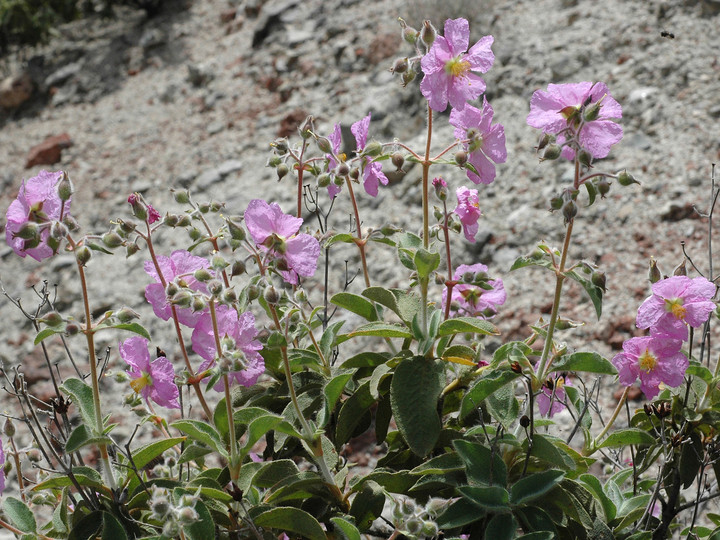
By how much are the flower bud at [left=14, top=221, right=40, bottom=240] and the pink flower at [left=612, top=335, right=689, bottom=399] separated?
3.19ft

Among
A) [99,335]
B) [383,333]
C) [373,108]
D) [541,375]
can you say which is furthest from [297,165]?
[373,108]

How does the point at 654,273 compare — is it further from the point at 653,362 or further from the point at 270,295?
the point at 270,295

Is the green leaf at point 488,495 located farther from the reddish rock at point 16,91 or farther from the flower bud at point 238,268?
the reddish rock at point 16,91

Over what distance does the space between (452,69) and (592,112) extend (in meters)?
0.25

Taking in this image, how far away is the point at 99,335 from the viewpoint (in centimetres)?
370

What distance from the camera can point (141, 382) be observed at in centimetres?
135

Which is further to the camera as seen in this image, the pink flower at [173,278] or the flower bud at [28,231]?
the pink flower at [173,278]

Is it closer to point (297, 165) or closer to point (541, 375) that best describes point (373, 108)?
point (297, 165)

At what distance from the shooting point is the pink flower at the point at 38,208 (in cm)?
115

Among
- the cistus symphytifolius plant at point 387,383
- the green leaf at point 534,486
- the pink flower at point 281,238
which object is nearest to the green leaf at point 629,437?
the cistus symphytifolius plant at point 387,383

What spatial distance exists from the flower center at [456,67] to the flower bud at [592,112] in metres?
0.23

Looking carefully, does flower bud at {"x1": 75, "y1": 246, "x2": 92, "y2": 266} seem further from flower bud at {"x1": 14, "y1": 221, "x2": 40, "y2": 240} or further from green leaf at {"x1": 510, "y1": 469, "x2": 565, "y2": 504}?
green leaf at {"x1": 510, "y1": 469, "x2": 565, "y2": 504}

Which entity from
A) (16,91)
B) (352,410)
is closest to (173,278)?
(352,410)

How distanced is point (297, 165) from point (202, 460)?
619mm
